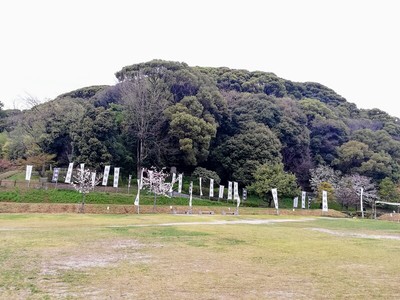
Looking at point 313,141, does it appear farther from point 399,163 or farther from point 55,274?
point 55,274

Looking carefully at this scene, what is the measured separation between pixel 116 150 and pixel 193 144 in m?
→ 9.23

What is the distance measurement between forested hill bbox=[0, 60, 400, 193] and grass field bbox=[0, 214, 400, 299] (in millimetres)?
28422

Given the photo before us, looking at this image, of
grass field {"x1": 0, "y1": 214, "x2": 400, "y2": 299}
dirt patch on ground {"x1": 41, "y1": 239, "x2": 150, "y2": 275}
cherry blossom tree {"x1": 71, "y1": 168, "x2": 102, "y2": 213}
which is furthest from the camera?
cherry blossom tree {"x1": 71, "y1": 168, "x2": 102, "y2": 213}

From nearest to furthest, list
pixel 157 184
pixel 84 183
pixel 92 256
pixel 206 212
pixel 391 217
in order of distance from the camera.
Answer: pixel 92 256, pixel 84 183, pixel 157 184, pixel 206 212, pixel 391 217

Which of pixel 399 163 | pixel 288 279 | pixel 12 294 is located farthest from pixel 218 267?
pixel 399 163

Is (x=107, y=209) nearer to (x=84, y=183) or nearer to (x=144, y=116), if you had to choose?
(x=84, y=183)

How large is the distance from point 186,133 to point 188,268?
35665 mm

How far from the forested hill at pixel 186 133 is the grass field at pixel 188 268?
28422 mm

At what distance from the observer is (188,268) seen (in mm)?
11047

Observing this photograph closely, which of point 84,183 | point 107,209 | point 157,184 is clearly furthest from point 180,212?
point 84,183

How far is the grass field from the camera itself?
327 inches

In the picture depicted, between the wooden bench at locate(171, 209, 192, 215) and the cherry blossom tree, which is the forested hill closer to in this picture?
the cherry blossom tree

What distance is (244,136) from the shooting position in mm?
52000

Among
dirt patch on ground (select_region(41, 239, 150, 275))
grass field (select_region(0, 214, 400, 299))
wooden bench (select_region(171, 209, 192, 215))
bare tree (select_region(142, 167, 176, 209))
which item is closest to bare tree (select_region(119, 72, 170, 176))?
bare tree (select_region(142, 167, 176, 209))
